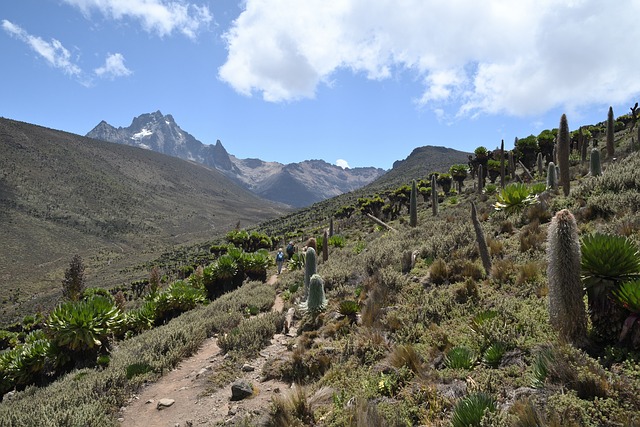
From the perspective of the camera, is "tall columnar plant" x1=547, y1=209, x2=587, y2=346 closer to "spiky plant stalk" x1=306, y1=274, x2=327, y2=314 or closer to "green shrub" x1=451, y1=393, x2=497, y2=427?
"green shrub" x1=451, y1=393, x2=497, y2=427

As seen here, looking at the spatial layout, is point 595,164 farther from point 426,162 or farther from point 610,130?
point 426,162

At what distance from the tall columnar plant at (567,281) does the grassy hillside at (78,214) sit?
187 ft

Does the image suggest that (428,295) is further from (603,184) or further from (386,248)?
(603,184)

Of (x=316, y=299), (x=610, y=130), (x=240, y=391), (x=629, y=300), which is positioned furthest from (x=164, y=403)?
(x=610, y=130)

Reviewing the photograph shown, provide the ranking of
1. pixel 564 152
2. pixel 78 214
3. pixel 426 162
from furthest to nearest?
1. pixel 426 162
2. pixel 78 214
3. pixel 564 152

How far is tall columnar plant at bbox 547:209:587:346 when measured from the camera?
4587 millimetres

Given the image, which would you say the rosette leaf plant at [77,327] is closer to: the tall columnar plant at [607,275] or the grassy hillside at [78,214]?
the tall columnar plant at [607,275]

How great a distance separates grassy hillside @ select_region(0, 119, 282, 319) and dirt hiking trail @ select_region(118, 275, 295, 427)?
4942 centimetres

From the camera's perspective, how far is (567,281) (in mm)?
4625

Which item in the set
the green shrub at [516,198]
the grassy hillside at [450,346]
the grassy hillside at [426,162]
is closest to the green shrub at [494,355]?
the grassy hillside at [450,346]

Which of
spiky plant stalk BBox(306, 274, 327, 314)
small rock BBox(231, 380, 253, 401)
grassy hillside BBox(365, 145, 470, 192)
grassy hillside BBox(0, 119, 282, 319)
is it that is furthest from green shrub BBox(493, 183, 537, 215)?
grassy hillside BBox(365, 145, 470, 192)

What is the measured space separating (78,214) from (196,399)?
10760cm

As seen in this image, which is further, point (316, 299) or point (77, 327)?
point (316, 299)

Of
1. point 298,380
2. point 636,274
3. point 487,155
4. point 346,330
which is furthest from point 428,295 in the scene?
point 487,155
